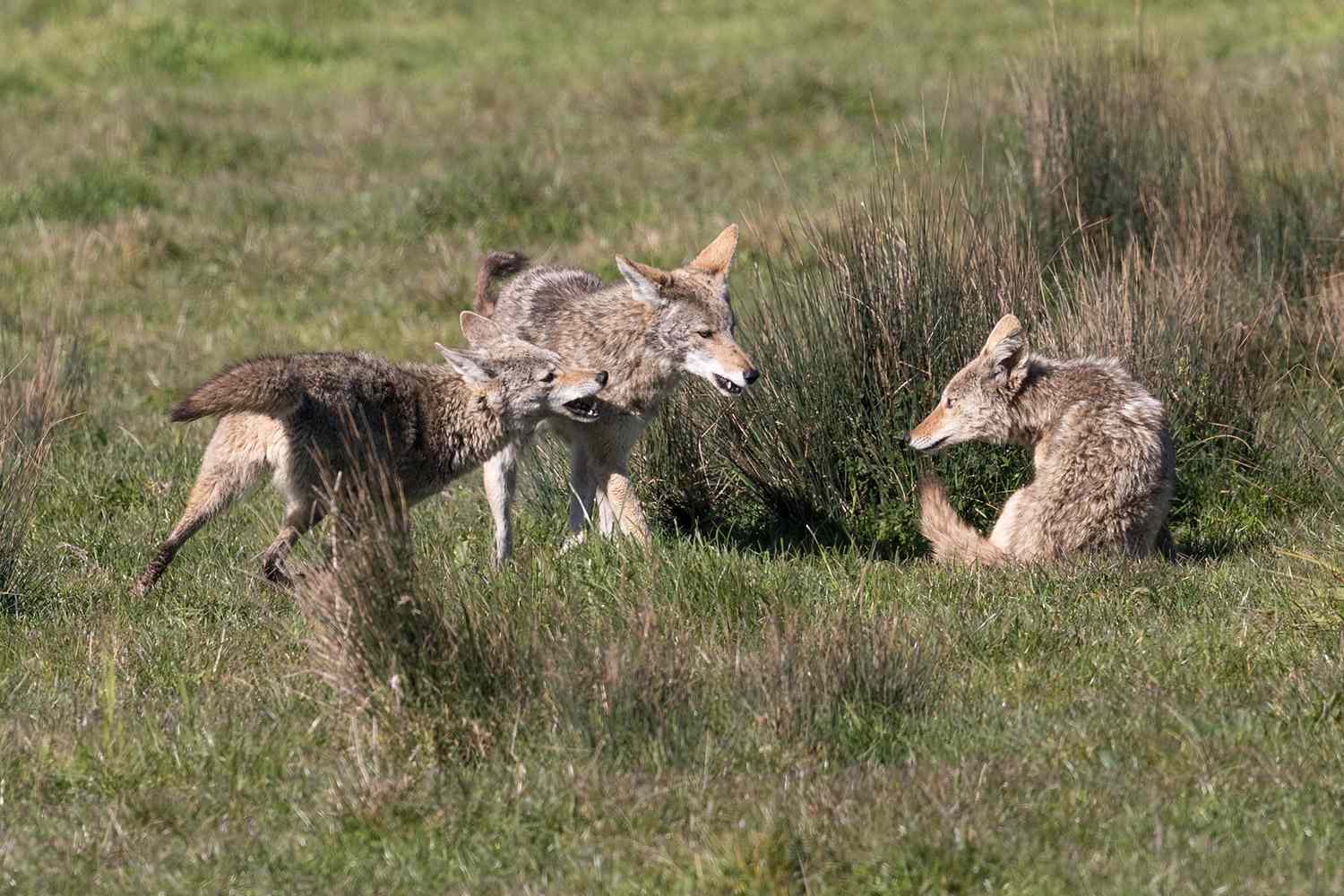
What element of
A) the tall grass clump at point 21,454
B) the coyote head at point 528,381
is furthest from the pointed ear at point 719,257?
the tall grass clump at point 21,454

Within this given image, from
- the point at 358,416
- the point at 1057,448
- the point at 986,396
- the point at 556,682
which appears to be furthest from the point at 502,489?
the point at 556,682

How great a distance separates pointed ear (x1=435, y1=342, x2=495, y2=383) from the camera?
7875mm

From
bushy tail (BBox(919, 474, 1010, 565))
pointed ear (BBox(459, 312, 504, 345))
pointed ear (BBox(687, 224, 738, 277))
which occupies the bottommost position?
bushy tail (BBox(919, 474, 1010, 565))

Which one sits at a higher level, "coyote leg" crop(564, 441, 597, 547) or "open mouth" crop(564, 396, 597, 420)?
"open mouth" crop(564, 396, 597, 420)

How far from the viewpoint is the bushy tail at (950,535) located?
751cm

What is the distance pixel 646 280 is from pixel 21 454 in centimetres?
288

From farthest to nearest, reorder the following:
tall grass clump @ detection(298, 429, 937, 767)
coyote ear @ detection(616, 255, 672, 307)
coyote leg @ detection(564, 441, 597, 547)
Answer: coyote leg @ detection(564, 441, 597, 547) → coyote ear @ detection(616, 255, 672, 307) → tall grass clump @ detection(298, 429, 937, 767)

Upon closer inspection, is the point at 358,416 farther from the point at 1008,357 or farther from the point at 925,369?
the point at 1008,357

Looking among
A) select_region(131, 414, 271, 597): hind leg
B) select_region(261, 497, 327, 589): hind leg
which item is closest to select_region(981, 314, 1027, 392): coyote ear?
select_region(261, 497, 327, 589): hind leg

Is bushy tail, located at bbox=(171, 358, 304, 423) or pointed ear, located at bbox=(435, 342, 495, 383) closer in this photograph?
bushy tail, located at bbox=(171, 358, 304, 423)

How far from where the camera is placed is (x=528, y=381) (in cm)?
799

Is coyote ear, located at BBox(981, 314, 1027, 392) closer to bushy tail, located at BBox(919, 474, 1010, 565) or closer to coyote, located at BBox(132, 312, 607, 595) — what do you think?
bushy tail, located at BBox(919, 474, 1010, 565)

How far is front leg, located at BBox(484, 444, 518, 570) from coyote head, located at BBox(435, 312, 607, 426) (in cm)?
31

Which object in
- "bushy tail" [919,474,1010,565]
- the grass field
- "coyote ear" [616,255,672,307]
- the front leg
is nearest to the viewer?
the grass field
